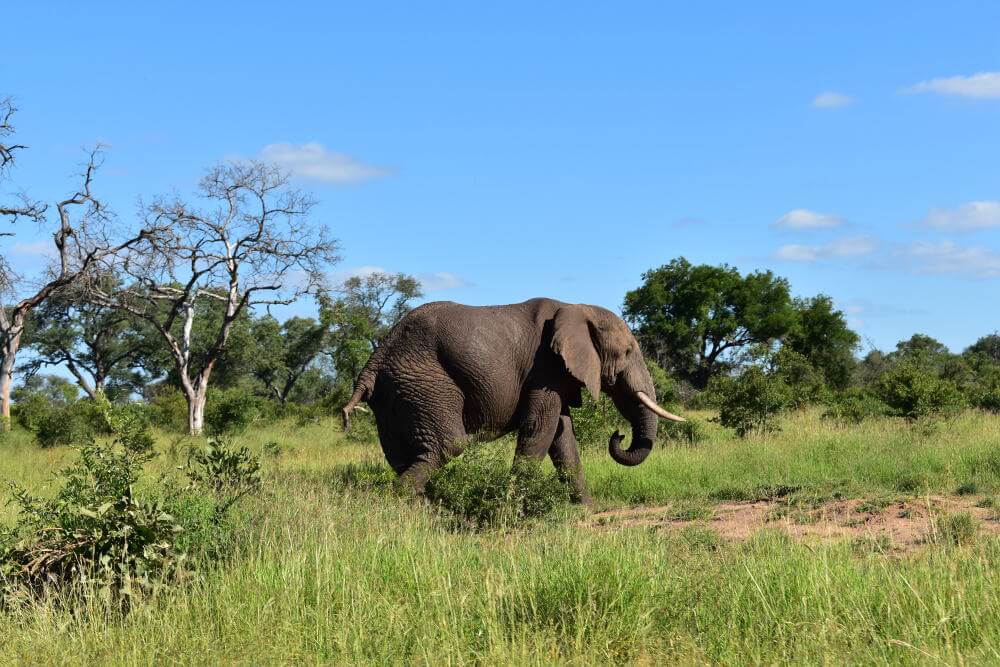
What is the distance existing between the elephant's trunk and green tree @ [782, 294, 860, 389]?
29770mm

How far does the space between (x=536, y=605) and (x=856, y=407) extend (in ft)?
54.7

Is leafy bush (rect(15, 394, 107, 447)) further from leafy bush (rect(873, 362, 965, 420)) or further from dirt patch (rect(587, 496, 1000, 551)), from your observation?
leafy bush (rect(873, 362, 965, 420))

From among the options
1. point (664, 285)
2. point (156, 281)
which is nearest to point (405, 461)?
point (156, 281)

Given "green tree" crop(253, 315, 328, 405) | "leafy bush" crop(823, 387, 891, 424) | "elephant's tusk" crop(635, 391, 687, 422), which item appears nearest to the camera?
"elephant's tusk" crop(635, 391, 687, 422)

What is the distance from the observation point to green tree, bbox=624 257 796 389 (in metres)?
45.5

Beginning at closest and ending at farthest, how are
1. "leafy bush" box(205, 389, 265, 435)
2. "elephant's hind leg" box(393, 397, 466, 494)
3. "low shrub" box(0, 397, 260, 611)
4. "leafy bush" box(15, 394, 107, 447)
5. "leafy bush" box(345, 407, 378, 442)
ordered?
"low shrub" box(0, 397, 260, 611), "elephant's hind leg" box(393, 397, 466, 494), "leafy bush" box(345, 407, 378, 442), "leafy bush" box(15, 394, 107, 447), "leafy bush" box(205, 389, 265, 435)

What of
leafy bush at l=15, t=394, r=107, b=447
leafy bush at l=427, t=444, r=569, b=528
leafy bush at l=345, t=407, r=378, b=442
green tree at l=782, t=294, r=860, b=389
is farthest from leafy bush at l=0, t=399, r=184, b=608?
green tree at l=782, t=294, r=860, b=389

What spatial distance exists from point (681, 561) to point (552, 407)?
4.69m

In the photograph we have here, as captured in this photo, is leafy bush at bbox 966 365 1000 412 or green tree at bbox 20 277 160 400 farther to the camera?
green tree at bbox 20 277 160 400

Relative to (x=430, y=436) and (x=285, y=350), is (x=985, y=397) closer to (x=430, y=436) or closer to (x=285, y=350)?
(x=430, y=436)

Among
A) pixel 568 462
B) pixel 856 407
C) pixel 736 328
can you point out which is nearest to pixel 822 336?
pixel 736 328

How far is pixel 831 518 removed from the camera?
998 cm

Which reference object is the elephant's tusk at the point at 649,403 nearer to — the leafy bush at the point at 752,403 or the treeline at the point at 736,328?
the leafy bush at the point at 752,403

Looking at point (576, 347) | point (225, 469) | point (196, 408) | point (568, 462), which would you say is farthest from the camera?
point (196, 408)
